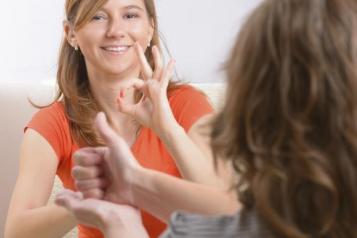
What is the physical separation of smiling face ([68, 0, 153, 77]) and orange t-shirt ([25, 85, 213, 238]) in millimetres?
156

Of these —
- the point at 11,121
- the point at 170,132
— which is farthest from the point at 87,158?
the point at 11,121

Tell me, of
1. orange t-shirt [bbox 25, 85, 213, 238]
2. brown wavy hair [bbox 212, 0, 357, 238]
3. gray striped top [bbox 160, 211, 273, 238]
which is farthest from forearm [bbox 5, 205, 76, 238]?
brown wavy hair [bbox 212, 0, 357, 238]

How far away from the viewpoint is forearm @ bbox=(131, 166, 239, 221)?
107 centimetres

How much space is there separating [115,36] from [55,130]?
0.30m

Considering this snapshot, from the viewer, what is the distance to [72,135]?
1.82 m

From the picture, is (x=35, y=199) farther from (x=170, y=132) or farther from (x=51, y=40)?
(x=51, y=40)

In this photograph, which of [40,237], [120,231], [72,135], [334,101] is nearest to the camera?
[334,101]

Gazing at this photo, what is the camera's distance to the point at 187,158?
1.47 m

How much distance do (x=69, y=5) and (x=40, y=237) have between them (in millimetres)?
623

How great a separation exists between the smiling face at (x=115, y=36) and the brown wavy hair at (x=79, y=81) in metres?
0.03

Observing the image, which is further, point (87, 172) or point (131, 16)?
point (131, 16)

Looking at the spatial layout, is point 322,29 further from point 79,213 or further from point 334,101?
point 79,213

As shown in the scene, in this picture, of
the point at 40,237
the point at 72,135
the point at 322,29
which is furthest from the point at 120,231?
the point at 72,135

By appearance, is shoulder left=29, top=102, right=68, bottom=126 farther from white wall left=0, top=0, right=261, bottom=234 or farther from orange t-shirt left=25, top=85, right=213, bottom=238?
white wall left=0, top=0, right=261, bottom=234
